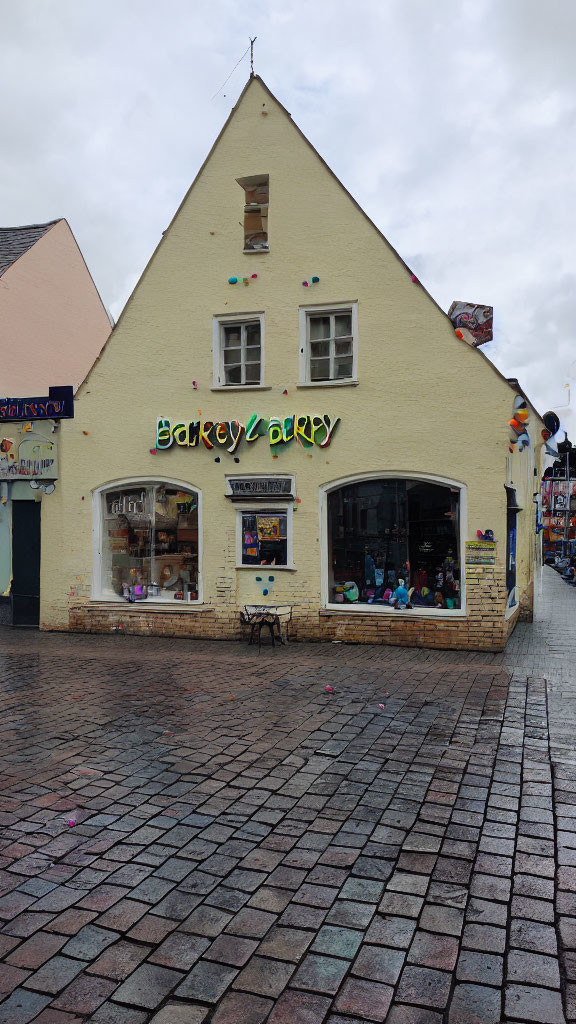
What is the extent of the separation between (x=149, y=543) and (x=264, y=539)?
2361 mm

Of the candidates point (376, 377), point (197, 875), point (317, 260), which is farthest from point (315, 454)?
point (197, 875)

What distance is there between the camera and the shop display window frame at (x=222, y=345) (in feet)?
41.7

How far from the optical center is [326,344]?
41.1ft

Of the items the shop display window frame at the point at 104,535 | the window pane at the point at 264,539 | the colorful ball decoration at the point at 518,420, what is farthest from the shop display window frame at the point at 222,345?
the colorful ball decoration at the point at 518,420

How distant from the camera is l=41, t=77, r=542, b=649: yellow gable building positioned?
11.6 meters

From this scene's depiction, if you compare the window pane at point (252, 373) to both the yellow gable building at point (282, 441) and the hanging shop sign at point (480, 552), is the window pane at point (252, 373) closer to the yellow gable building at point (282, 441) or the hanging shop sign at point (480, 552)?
the yellow gable building at point (282, 441)

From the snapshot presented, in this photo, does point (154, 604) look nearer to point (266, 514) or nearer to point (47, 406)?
point (266, 514)

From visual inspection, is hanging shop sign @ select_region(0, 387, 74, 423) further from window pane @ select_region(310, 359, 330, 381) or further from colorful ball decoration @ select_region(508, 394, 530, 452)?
colorful ball decoration @ select_region(508, 394, 530, 452)

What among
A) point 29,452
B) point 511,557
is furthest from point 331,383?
point 29,452

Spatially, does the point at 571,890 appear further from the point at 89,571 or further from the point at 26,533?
the point at 26,533

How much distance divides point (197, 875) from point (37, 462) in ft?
36.5

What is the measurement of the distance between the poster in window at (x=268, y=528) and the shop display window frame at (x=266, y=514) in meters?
0.07

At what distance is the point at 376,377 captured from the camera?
12008 mm

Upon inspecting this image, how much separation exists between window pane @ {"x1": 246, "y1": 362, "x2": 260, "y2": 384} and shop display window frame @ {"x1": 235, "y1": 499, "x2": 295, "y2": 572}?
223cm
